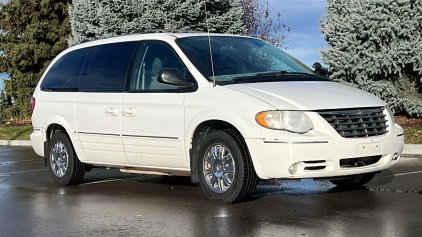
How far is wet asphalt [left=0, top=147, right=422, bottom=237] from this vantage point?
5.83 m

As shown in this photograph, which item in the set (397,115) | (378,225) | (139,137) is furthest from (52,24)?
(378,225)

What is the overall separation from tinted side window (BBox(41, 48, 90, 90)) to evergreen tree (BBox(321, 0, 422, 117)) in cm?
803

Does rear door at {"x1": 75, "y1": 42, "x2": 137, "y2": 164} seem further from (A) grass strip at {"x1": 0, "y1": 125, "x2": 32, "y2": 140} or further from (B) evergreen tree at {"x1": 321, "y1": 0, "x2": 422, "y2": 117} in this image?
(A) grass strip at {"x1": 0, "y1": 125, "x2": 32, "y2": 140}

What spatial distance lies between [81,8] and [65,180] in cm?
1520

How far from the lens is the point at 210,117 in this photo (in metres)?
7.12

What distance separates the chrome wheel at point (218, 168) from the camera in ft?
23.0

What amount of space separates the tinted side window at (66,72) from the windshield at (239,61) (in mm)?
1921

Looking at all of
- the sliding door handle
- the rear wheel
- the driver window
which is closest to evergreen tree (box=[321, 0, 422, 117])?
the rear wheel

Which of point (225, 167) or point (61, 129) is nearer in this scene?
point (225, 167)

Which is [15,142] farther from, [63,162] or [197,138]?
[197,138]

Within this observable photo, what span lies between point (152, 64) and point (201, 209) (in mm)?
2114

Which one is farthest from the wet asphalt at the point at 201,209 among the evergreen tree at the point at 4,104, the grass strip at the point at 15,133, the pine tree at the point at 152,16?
the evergreen tree at the point at 4,104

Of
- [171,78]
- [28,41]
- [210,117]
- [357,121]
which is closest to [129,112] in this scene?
[171,78]

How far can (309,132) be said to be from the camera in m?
6.52
